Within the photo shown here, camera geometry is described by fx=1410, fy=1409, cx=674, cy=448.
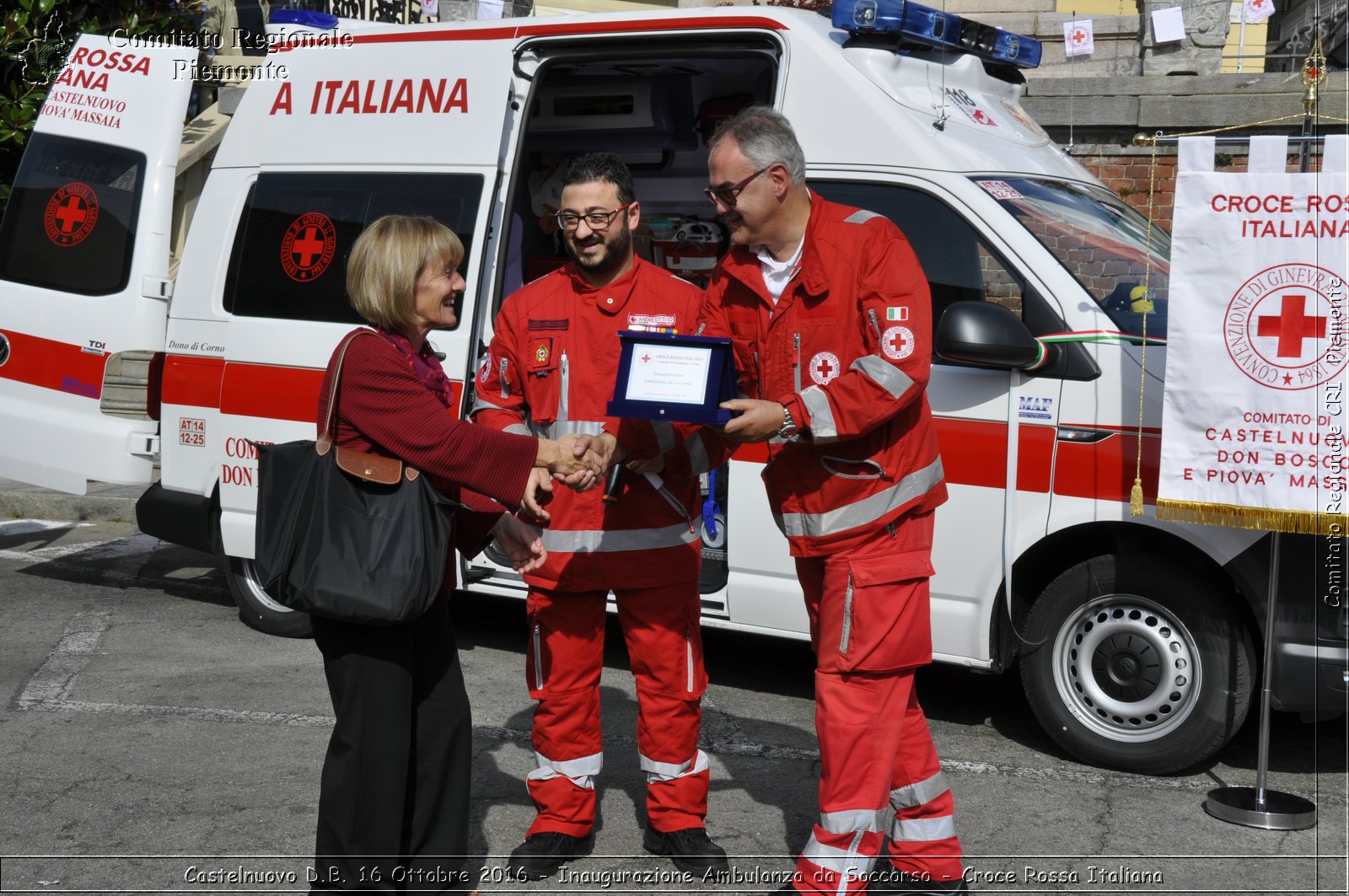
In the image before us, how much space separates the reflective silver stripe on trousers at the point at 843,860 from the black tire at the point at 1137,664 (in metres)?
1.71

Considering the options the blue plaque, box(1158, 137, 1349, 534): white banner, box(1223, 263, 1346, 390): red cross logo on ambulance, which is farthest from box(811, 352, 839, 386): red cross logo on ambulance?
box(1223, 263, 1346, 390): red cross logo on ambulance

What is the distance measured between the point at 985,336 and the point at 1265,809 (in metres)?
1.75

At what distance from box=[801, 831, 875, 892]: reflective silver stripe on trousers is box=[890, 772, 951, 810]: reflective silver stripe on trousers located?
25 cm

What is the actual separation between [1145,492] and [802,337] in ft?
5.53

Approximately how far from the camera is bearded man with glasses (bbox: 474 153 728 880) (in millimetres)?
4117

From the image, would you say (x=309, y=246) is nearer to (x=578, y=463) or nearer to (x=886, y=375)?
(x=578, y=463)

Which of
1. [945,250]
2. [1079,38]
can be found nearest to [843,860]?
[945,250]

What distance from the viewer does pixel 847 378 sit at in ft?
11.4

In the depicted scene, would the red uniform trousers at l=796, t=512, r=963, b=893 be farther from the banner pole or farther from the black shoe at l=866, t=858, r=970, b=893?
the banner pole

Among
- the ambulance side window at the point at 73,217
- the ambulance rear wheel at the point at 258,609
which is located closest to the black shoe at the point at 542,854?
the ambulance rear wheel at the point at 258,609

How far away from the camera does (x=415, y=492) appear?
3.30 metres

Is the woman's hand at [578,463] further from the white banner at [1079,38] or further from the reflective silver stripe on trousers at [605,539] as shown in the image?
the white banner at [1079,38]

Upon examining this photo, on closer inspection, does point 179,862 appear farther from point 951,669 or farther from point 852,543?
point 951,669

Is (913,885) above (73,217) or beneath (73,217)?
beneath
